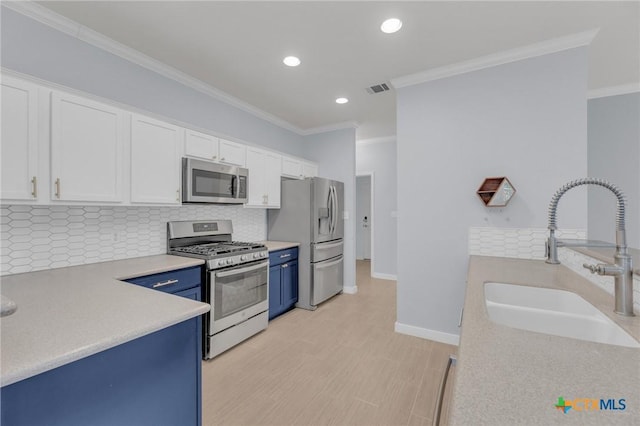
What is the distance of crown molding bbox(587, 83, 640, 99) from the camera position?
10.1ft

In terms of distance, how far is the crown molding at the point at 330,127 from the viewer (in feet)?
14.3

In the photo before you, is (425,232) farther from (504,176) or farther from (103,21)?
(103,21)

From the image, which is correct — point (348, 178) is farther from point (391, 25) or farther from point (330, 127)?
point (391, 25)

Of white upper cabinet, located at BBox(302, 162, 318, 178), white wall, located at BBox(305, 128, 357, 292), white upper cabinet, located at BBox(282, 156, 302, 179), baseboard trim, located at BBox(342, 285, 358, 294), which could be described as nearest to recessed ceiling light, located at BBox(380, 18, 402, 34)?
white upper cabinet, located at BBox(282, 156, 302, 179)

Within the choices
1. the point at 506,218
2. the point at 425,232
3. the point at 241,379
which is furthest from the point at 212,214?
the point at 506,218

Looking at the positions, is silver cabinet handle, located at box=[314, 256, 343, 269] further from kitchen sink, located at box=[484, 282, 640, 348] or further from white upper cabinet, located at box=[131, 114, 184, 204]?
kitchen sink, located at box=[484, 282, 640, 348]

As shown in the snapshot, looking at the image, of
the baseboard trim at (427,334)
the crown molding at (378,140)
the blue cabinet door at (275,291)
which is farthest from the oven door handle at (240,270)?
the crown molding at (378,140)

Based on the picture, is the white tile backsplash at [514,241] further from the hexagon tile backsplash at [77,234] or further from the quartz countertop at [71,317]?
the hexagon tile backsplash at [77,234]

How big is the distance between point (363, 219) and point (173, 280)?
5598 mm

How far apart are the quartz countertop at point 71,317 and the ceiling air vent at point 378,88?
291cm

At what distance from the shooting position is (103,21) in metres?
2.09

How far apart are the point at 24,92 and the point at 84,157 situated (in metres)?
0.45

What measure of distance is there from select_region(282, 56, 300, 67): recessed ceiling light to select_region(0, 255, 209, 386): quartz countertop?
2280 mm

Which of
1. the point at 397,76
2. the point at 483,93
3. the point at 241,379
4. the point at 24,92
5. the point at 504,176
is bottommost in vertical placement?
the point at 241,379
